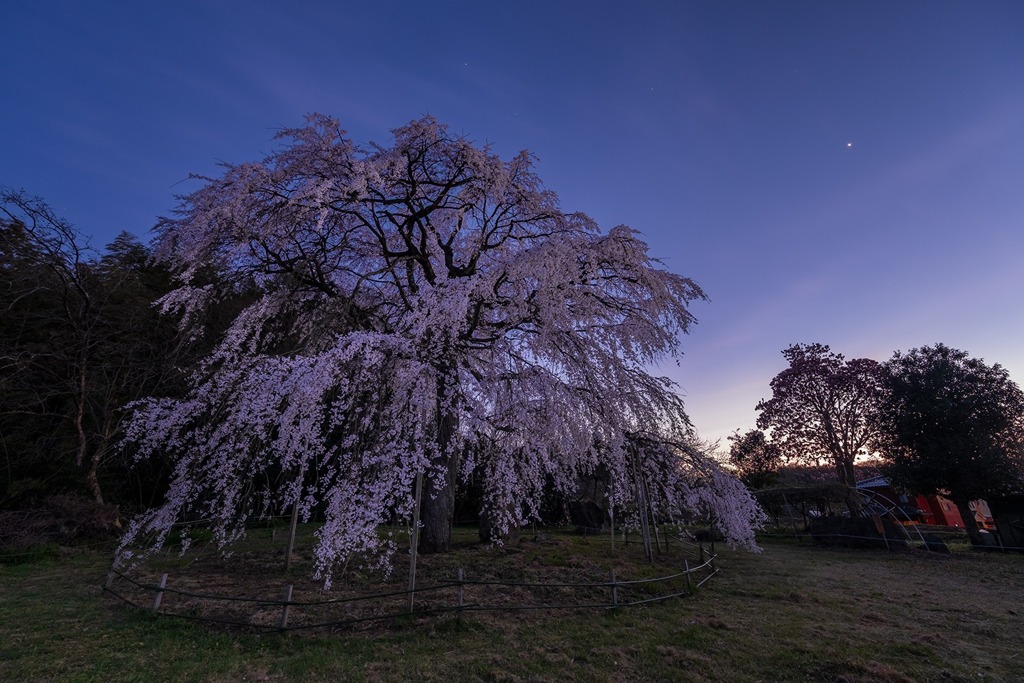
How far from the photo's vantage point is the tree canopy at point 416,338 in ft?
20.4

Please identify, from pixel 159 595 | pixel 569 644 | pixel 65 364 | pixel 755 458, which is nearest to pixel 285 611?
pixel 159 595

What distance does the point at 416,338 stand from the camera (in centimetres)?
651

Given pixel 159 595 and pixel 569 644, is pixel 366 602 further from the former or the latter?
pixel 569 644

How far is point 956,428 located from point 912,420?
1.30 metres

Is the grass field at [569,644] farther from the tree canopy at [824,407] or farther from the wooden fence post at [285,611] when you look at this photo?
the tree canopy at [824,407]

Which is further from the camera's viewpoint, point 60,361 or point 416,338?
point 60,361

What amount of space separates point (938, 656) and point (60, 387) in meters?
21.3

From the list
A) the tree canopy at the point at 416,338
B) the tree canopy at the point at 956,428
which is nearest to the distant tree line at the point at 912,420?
the tree canopy at the point at 956,428

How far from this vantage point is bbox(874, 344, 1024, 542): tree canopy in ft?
52.5

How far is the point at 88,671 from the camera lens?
4.74m

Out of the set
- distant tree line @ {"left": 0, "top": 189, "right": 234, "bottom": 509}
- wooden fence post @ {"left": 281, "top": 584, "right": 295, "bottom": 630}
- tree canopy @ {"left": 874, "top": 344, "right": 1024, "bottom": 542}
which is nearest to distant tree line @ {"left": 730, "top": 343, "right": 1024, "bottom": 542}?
tree canopy @ {"left": 874, "top": 344, "right": 1024, "bottom": 542}

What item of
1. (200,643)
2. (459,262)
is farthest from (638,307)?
(200,643)

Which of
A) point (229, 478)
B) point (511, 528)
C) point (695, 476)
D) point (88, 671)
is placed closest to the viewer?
point (88, 671)

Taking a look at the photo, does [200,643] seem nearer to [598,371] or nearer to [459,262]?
[598,371]
